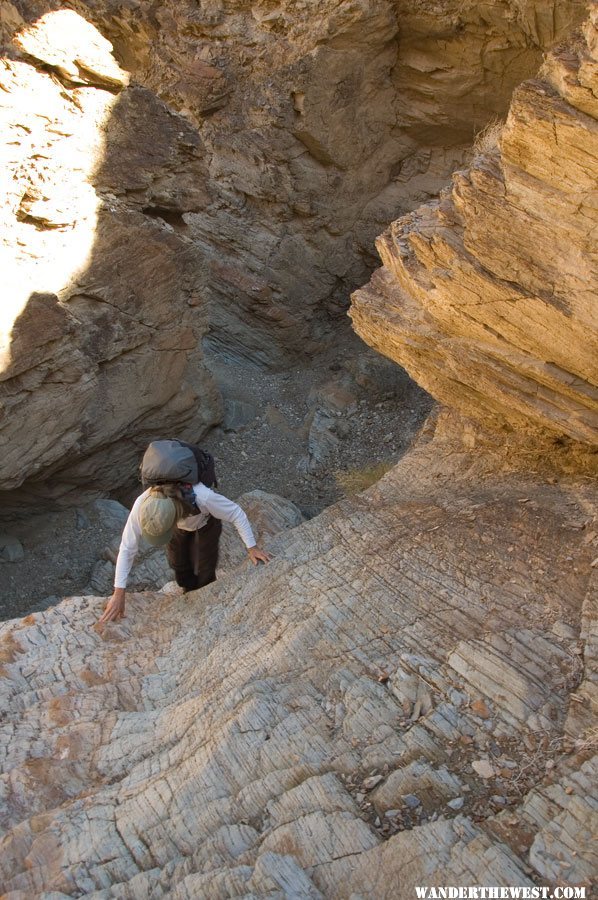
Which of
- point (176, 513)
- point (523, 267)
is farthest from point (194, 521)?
point (523, 267)

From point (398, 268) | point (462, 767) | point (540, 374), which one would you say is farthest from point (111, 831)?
point (398, 268)

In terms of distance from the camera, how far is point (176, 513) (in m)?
4.20

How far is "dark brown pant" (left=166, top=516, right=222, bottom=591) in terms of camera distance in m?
4.70

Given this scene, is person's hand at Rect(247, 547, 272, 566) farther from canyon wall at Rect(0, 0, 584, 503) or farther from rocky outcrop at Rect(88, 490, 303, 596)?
canyon wall at Rect(0, 0, 584, 503)

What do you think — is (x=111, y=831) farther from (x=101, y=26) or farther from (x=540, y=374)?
(x=101, y=26)

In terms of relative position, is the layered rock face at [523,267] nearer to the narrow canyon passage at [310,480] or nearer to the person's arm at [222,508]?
the narrow canyon passage at [310,480]

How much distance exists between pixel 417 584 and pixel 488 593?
16.4 inches

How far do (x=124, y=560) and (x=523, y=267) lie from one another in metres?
2.98

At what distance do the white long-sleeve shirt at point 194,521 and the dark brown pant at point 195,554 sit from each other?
270 millimetres

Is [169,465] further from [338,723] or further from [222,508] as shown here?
[338,723]

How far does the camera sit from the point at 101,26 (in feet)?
31.8

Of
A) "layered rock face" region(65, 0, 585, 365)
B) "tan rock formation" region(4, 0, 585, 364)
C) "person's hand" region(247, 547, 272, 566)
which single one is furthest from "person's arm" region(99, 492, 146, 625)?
"tan rock formation" region(4, 0, 585, 364)

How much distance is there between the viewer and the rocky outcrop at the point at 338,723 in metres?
2.37

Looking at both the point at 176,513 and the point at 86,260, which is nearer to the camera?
the point at 176,513
